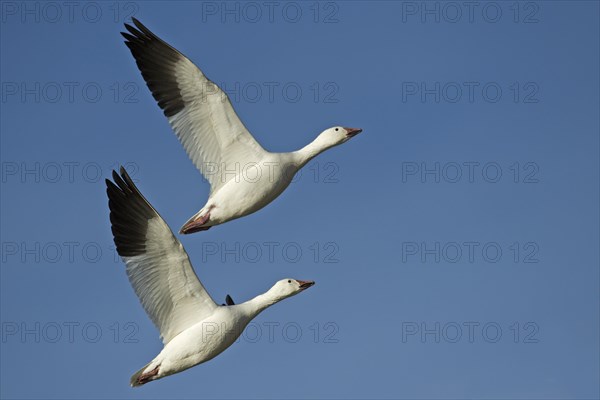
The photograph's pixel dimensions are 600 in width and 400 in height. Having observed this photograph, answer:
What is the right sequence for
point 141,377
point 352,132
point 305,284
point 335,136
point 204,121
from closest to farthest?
1. point 141,377
2. point 204,121
3. point 305,284
4. point 335,136
5. point 352,132

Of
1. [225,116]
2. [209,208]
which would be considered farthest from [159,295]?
[225,116]

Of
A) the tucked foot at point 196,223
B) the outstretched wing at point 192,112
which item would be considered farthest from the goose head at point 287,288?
the outstretched wing at point 192,112

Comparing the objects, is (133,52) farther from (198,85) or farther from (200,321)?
(200,321)

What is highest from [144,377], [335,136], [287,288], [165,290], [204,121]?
[204,121]

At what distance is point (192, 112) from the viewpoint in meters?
17.8

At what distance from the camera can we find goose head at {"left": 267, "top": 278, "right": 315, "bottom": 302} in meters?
17.9

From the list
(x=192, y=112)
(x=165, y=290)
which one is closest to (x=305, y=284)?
(x=165, y=290)

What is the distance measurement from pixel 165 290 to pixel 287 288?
7.19ft

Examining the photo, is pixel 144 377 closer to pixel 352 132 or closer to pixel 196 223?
pixel 196 223

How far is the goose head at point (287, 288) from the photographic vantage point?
1786cm

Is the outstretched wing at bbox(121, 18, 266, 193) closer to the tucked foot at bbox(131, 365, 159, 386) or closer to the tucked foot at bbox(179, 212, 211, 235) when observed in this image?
the tucked foot at bbox(179, 212, 211, 235)

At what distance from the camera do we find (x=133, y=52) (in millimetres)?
17906

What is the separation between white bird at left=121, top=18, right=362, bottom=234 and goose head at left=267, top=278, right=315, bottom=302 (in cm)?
132

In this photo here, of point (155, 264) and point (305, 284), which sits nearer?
point (155, 264)
